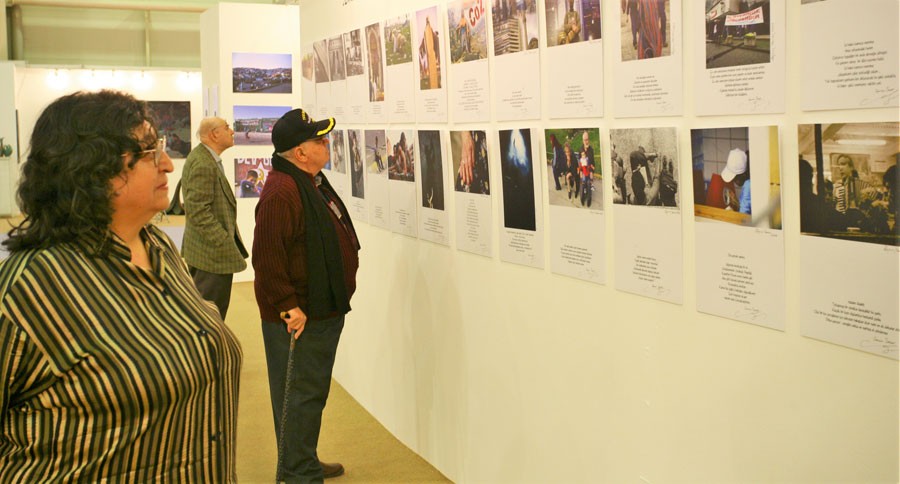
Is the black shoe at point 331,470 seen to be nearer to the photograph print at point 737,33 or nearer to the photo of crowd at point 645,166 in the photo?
the photo of crowd at point 645,166

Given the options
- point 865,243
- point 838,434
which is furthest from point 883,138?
point 838,434

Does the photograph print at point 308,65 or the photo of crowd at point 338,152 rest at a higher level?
the photograph print at point 308,65

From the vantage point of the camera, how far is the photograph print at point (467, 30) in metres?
3.82

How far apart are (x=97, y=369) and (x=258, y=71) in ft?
31.1

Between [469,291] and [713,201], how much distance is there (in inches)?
70.7

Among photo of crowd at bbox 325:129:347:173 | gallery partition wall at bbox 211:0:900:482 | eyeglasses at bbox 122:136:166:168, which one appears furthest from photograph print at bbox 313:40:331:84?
eyeglasses at bbox 122:136:166:168

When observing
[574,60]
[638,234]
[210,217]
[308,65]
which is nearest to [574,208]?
[638,234]

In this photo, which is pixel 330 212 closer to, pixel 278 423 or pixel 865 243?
pixel 278 423

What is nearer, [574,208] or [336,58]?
[574,208]

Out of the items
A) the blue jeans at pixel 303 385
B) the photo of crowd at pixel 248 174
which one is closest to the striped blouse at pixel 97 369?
the blue jeans at pixel 303 385

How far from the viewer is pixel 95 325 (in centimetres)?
191

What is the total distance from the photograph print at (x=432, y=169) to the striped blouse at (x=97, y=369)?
93.0 inches

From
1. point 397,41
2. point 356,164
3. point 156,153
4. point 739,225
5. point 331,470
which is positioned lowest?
point 331,470

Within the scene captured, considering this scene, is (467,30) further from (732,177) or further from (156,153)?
(156,153)
